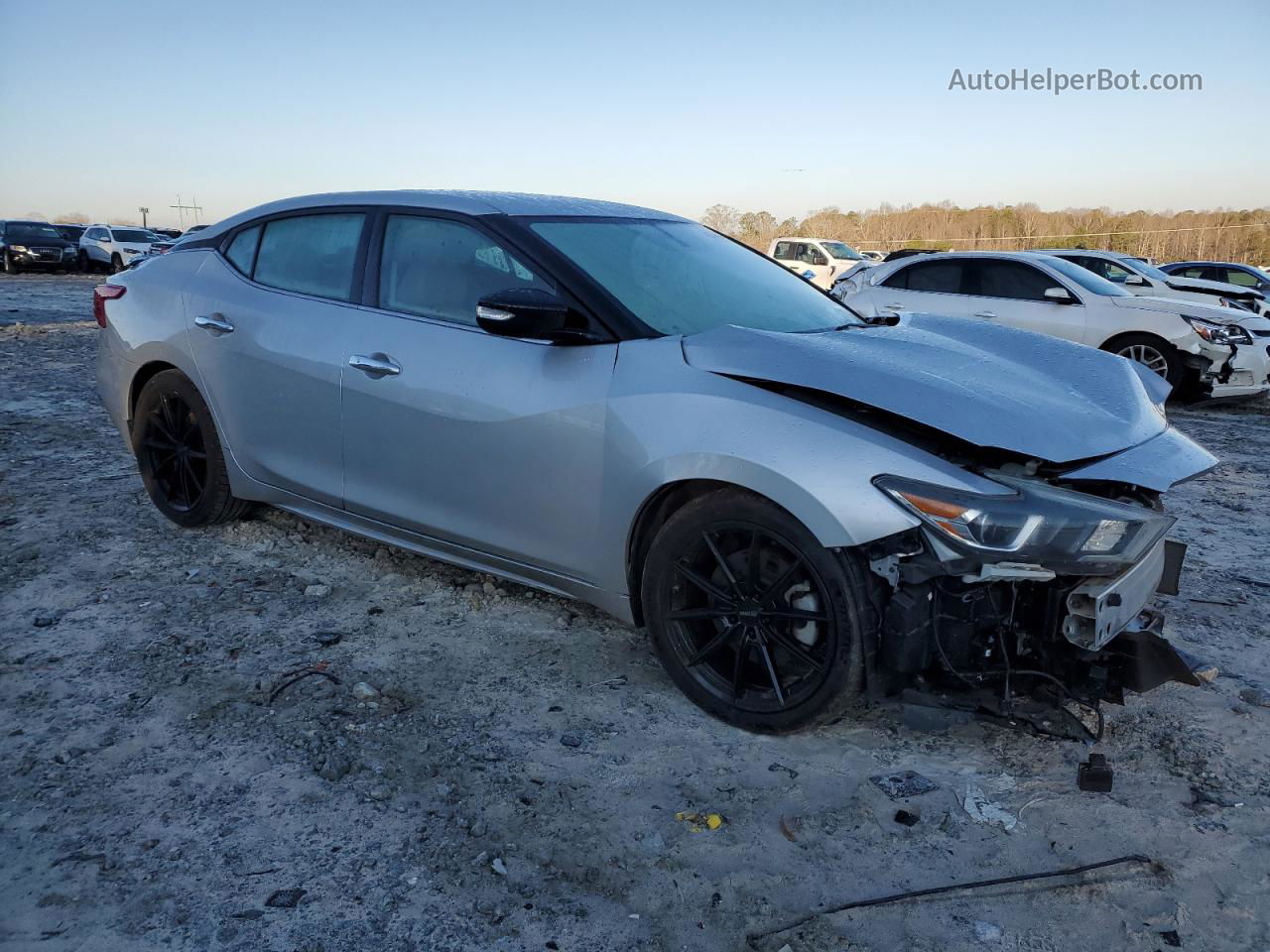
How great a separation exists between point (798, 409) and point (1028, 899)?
1.35 m

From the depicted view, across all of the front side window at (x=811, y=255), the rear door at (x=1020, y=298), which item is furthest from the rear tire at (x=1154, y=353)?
the front side window at (x=811, y=255)

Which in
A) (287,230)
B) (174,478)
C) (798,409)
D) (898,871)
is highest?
(287,230)

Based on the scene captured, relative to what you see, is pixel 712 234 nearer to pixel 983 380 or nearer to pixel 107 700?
pixel 983 380

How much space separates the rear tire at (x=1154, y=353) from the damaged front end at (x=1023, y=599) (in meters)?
7.33

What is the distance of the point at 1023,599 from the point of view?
8.67ft

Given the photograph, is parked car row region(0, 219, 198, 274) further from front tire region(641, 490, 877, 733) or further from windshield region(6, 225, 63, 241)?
front tire region(641, 490, 877, 733)

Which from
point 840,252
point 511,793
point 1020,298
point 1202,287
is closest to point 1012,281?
point 1020,298

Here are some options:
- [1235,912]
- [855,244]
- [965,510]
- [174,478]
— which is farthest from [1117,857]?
[855,244]

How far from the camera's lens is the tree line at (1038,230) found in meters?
37.0

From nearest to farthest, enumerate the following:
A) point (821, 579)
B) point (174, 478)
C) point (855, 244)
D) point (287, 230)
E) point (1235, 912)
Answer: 1. point (1235, 912)
2. point (821, 579)
3. point (287, 230)
4. point (174, 478)
5. point (855, 244)

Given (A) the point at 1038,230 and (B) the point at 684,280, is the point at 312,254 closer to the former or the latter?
(B) the point at 684,280

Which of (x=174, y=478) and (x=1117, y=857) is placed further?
(x=174, y=478)

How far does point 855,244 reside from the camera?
47969 millimetres

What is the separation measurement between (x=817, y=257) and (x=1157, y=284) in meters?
13.9
